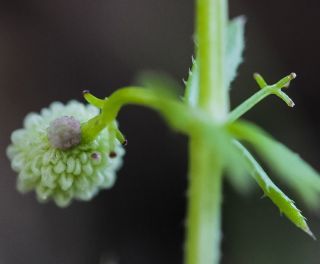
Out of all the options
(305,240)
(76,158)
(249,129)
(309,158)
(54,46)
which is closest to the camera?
(249,129)

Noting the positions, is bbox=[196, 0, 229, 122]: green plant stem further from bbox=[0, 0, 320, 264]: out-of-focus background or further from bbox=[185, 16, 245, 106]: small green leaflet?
bbox=[0, 0, 320, 264]: out-of-focus background

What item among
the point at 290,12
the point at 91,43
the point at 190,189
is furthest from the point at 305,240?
the point at 190,189

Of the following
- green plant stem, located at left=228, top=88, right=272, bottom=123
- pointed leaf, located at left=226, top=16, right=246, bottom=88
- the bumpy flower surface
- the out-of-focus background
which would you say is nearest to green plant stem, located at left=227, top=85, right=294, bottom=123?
green plant stem, located at left=228, top=88, right=272, bottom=123

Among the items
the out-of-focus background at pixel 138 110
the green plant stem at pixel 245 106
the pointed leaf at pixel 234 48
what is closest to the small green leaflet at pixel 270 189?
the green plant stem at pixel 245 106

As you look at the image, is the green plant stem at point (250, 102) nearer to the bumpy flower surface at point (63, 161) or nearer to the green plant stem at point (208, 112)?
the green plant stem at point (208, 112)

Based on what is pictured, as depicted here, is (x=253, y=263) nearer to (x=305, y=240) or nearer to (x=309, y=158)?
(x=305, y=240)

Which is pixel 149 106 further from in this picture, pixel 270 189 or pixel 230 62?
pixel 230 62
